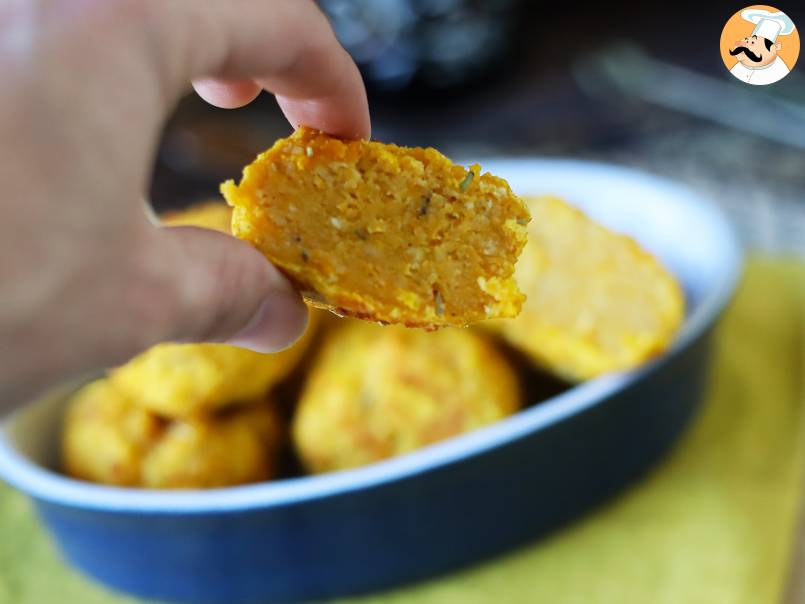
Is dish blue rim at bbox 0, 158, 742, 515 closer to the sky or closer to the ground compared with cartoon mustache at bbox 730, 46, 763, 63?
closer to the ground

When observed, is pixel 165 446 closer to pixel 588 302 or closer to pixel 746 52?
pixel 588 302

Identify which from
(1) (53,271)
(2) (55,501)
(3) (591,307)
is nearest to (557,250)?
(3) (591,307)

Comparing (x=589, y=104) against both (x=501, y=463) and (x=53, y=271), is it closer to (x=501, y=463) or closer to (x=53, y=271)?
(x=501, y=463)

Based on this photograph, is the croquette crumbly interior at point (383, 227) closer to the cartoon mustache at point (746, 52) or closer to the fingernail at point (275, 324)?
the fingernail at point (275, 324)

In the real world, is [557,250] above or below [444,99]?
above

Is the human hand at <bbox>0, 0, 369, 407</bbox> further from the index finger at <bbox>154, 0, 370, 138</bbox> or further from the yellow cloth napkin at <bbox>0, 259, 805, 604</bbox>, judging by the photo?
the yellow cloth napkin at <bbox>0, 259, 805, 604</bbox>

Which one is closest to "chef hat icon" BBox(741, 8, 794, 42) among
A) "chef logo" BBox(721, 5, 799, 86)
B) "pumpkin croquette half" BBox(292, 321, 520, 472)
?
"chef logo" BBox(721, 5, 799, 86)
